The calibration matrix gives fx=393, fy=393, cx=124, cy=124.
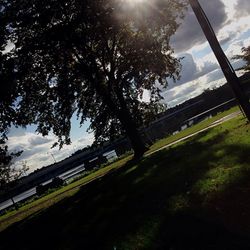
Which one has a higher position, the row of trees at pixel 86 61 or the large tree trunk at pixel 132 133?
the row of trees at pixel 86 61

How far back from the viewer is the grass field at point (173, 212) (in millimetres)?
6660

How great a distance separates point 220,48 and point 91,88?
20.1 metres

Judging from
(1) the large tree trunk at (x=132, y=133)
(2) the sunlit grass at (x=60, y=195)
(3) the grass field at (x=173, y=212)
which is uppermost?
(1) the large tree trunk at (x=132, y=133)

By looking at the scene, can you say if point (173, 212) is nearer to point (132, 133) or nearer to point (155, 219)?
point (155, 219)

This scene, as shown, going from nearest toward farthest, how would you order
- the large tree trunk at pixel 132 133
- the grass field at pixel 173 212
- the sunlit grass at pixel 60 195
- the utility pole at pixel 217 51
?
1. the grass field at pixel 173 212
2. the utility pole at pixel 217 51
3. the sunlit grass at pixel 60 195
4. the large tree trunk at pixel 132 133

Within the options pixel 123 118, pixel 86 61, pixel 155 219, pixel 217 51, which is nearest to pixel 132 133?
pixel 123 118

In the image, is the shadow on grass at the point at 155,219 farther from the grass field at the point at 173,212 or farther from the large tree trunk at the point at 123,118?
the large tree trunk at the point at 123,118

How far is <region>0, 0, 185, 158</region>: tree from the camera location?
24562 mm

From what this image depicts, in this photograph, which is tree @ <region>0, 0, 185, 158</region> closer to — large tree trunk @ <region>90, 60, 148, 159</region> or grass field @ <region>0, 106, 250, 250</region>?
large tree trunk @ <region>90, 60, 148, 159</region>

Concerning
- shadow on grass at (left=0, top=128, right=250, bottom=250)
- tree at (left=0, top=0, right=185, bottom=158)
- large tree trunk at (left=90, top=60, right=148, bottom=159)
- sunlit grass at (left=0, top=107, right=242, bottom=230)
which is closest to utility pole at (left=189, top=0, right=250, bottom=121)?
shadow on grass at (left=0, top=128, right=250, bottom=250)

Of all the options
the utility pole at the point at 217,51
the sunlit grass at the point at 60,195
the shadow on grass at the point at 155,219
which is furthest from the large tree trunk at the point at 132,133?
the utility pole at the point at 217,51

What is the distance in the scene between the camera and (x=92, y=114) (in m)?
33.2

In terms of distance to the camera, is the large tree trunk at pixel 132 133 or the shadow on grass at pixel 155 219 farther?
the large tree trunk at pixel 132 133

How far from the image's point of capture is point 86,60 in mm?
28469
